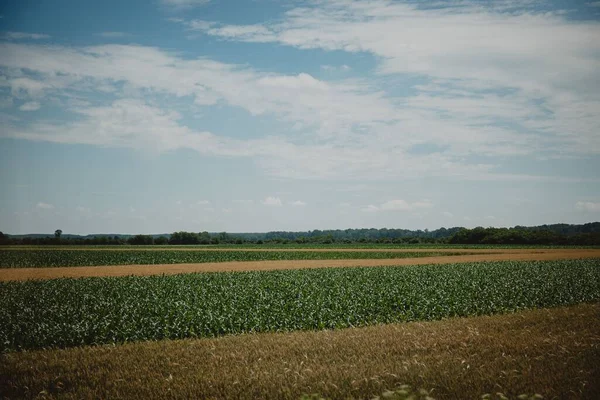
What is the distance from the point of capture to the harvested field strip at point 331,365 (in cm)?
857

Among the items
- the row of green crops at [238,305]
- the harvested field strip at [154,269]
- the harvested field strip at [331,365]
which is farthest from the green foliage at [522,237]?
the harvested field strip at [331,365]

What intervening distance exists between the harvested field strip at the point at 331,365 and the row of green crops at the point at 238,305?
212 centimetres

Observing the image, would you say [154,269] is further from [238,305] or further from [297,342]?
[297,342]

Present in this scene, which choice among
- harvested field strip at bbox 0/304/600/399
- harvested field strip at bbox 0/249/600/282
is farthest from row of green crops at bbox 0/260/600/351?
harvested field strip at bbox 0/249/600/282

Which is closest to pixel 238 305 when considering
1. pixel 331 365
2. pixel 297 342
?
pixel 297 342

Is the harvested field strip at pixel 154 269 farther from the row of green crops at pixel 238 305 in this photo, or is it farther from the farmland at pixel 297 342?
the farmland at pixel 297 342

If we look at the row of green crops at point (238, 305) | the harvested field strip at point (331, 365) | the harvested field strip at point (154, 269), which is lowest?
the harvested field strip at point (154, 269)

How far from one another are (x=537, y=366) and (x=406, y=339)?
3885 millimetres

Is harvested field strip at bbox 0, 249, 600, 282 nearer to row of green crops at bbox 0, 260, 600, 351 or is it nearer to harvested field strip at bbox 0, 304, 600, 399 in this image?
row of green crops at bbox 0, 260, 600, 351

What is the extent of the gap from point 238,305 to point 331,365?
1040cm

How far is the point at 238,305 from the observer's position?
19.9 meters

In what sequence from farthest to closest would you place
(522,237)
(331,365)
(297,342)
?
(522,237) → (297,342) → (331,365)

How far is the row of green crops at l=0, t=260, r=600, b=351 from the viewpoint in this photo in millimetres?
15516

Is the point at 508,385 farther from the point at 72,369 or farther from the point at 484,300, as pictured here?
the point at 484,300
